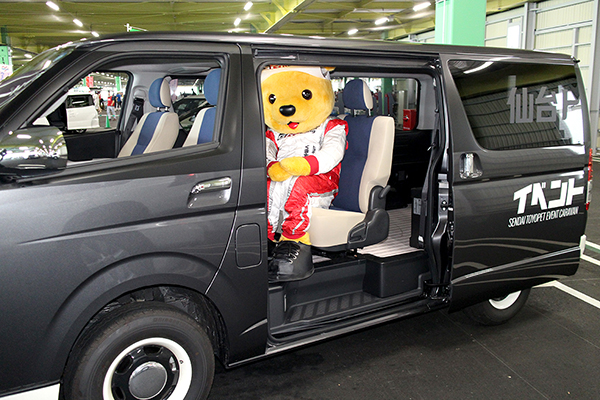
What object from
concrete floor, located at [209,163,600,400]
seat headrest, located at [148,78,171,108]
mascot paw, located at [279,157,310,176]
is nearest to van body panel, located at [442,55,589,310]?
concrete floor, located at [209,163,600,400]

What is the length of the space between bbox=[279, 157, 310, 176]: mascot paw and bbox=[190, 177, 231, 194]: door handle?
0.81 metres

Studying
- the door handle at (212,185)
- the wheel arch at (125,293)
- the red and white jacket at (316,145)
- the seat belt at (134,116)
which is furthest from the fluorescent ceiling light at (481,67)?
the seat belt at (134,116)

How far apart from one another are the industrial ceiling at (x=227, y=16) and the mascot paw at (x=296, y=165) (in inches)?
485

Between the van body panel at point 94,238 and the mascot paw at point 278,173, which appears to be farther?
the mascot paw at point 278,173

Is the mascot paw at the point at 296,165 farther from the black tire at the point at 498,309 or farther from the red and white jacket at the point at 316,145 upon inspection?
the black tire at the point at 498,309

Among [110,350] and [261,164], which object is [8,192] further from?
[261,164]

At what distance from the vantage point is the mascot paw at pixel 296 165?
9.72 feet

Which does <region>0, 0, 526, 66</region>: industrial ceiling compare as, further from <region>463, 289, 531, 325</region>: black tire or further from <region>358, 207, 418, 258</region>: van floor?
<region>463, 289, 531, 325</region>: black tire

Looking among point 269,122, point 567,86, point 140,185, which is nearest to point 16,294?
point 140,185

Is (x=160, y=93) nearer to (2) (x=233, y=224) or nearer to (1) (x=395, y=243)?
(2) (x=233, y=224)

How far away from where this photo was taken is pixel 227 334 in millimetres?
2332

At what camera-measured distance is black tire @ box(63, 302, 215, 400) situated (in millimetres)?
2018

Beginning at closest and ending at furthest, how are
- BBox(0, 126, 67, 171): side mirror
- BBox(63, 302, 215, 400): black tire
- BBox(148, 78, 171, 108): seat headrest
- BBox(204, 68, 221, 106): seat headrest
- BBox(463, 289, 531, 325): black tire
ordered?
BBox(0, 126, 67, 171): side mirror → BBox(63, 302, 215, 400): black tire → BBox(204, 68, 221, 106): seat headrest → BBox(463, 289, 531, 325): black tire → BBox(148, 78, 171, 108): seat headrest

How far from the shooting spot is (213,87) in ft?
7.90
